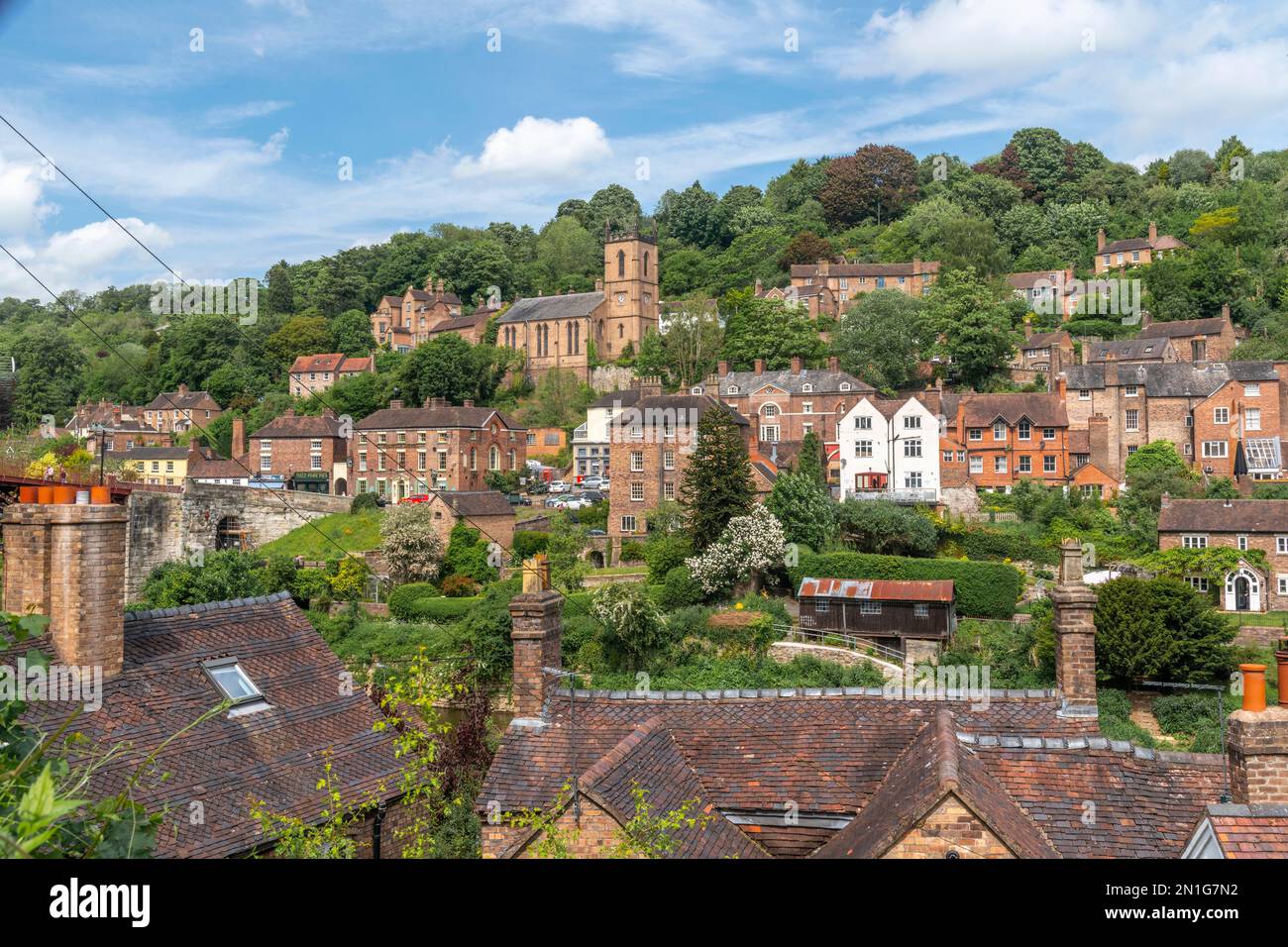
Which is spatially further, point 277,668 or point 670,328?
point 670,328

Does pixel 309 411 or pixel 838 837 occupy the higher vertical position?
pixel 309 411

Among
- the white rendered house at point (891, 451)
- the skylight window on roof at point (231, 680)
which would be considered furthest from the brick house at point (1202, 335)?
the skylight window on roof at point (231, 680)

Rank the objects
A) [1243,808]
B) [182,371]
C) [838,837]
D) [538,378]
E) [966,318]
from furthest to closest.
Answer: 1. [182,371]
2. [538,378]
3. [966,318]
4. [838,837]
5. [1243,808]

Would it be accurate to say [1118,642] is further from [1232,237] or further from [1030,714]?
[1232,237]

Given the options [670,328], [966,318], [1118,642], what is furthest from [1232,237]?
[1118,642]

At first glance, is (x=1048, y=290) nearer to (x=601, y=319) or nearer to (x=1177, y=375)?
(x=1177, y=375)
